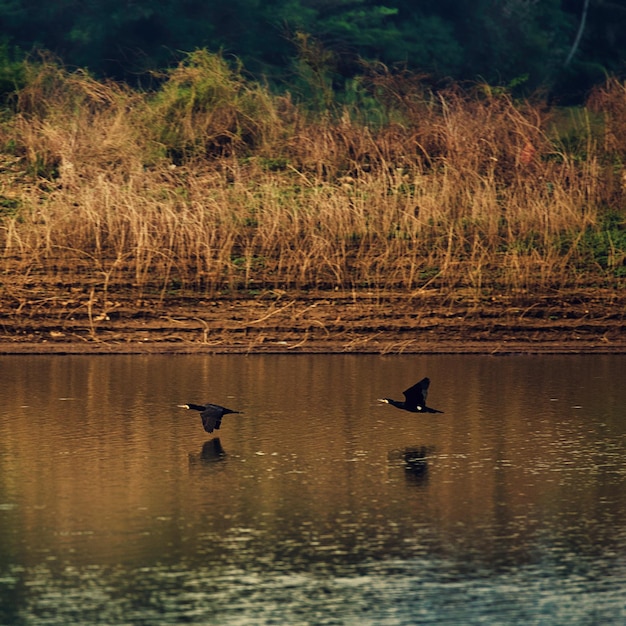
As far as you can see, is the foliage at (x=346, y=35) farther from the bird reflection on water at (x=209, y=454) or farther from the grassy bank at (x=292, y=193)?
the bird reflection on water at (x=209, y=454)

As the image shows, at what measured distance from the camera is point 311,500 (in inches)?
330

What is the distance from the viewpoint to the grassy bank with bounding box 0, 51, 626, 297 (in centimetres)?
1717

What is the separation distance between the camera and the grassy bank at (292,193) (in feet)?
56.3

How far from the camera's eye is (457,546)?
7.39m

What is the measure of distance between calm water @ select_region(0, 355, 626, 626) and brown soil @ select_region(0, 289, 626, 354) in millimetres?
1864

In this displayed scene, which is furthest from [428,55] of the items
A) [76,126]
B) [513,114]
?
[76,126]

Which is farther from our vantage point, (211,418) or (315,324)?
(315,324)

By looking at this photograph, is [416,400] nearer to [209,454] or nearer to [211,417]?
[211,417]

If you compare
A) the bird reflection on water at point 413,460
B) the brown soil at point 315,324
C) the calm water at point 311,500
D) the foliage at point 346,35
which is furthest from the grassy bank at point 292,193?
the foliage at point 346,35

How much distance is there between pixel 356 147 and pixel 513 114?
2.96m

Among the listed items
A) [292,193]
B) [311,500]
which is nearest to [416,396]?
[311,500]

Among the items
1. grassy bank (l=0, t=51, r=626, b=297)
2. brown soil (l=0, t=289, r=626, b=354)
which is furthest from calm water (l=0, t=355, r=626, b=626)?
grassy bank (l=0, t=51, r=626, b=297)

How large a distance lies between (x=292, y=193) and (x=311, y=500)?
11461 mm

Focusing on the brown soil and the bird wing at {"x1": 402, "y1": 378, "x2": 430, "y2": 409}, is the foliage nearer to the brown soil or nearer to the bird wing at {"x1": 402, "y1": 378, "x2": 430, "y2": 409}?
the brown soil
